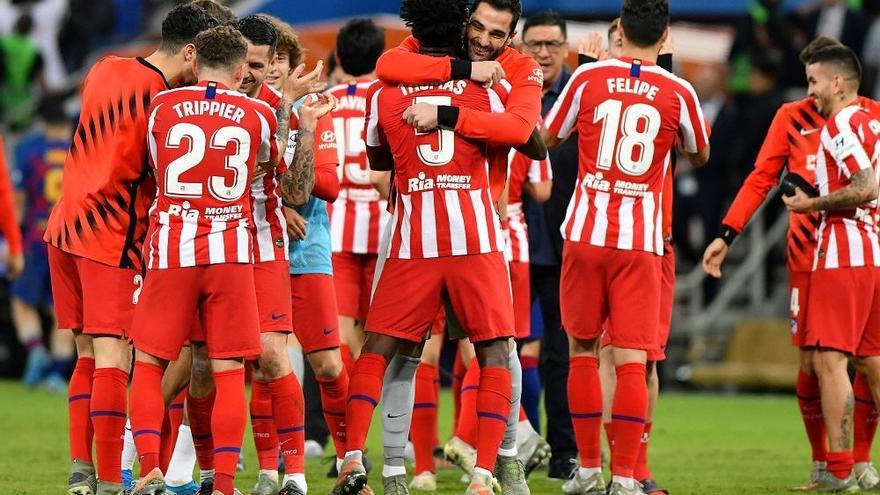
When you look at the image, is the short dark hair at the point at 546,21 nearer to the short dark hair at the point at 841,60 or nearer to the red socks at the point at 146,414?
the short dark hair at the point at 841,60

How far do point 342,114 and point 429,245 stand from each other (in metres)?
2.75

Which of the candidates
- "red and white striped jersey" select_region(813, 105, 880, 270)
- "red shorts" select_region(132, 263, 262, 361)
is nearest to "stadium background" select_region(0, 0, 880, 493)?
"red and white striped jersey" select_region(813, 105, 880, 270)

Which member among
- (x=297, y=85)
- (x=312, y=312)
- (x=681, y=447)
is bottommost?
(x=681, y=447)

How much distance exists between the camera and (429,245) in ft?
23.5

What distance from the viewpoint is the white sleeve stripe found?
729 centimetres

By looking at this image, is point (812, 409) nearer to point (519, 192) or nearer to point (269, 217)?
point (519, 192)

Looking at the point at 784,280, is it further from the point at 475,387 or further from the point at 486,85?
the point at 486,85

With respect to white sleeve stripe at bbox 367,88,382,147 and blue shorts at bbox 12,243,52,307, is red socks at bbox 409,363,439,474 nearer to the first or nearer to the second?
white sleeve stripe at bbox 367,88,382,147

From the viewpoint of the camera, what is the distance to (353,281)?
31.7 ft

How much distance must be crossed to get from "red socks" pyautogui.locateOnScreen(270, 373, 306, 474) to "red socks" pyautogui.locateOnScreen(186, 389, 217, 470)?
0.31 metres

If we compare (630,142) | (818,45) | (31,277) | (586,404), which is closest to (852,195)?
(818,45)

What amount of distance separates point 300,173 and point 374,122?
1.51 ft

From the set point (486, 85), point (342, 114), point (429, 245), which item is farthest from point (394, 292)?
point (342, 114)

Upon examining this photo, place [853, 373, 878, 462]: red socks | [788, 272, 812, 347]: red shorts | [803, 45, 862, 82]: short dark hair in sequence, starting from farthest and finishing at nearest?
1. [853, 373, 878, 462]: red socks
2. [788, 272, 812, 347]: red shorts
3. [803, 45, 862, 82]: short dark hair
